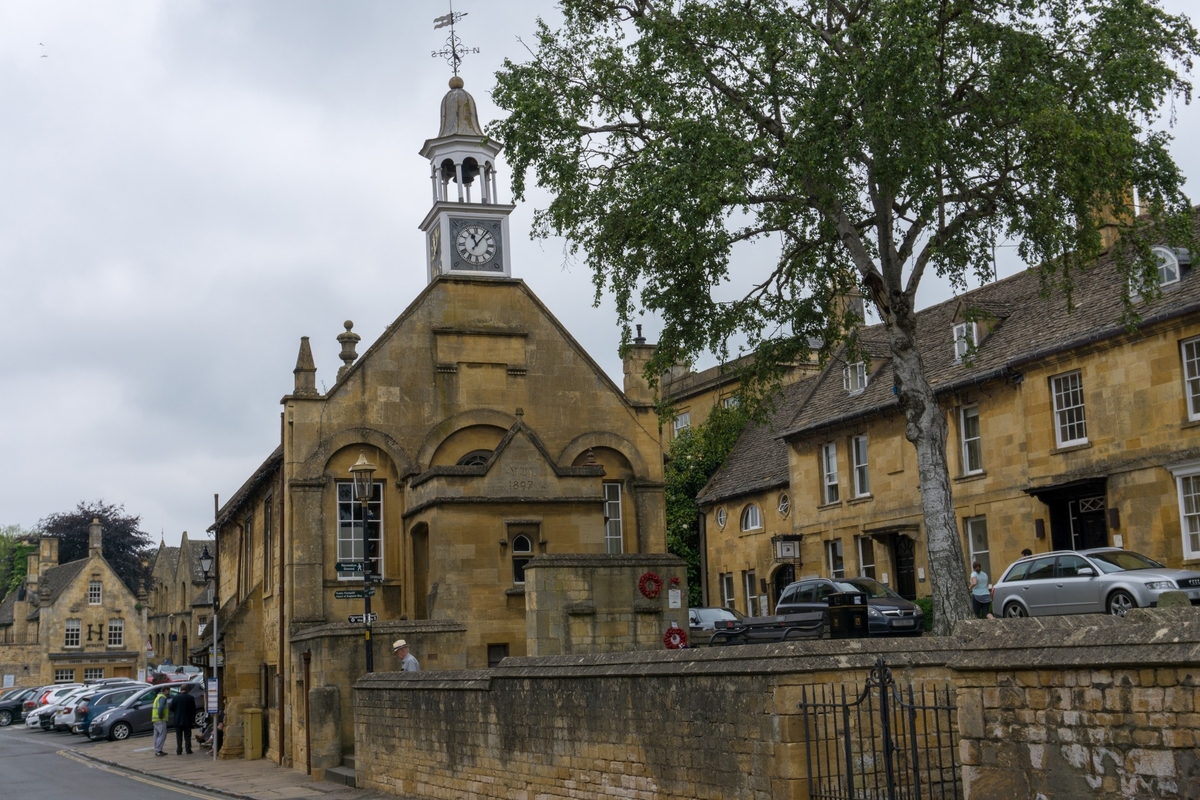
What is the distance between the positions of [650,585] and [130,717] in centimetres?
2605

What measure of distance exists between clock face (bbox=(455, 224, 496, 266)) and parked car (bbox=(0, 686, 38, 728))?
38923 mm

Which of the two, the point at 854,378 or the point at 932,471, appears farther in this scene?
the point at 854,378

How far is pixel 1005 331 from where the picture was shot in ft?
106

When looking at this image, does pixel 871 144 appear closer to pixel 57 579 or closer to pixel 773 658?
pixel 773 658

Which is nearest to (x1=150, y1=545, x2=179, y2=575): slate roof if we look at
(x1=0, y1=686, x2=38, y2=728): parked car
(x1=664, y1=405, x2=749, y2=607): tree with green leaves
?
(x1=0, y1=686, x2=38, y2=728): parked car

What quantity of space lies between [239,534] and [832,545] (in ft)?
59.2

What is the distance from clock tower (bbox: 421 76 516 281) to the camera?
31.4 m

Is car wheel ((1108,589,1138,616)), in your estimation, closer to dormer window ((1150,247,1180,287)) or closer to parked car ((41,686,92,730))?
dormer window ((1150,247,1180,287))

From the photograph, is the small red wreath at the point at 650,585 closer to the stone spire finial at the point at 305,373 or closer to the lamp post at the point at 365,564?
the lamp post at the point at 365,564

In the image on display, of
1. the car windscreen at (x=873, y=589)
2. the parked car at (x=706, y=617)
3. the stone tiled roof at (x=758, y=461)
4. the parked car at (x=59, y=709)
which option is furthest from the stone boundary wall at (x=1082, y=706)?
the parked car at (x=59, y=709)

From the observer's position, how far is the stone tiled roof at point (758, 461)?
4228cm

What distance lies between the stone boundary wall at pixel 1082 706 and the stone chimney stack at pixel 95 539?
8876 centimetres

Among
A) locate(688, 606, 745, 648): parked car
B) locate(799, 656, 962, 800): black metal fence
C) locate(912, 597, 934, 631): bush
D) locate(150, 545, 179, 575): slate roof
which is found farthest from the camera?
locate(150, 545, 179, 575): slate roof

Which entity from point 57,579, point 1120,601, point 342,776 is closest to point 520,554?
point 342,776
